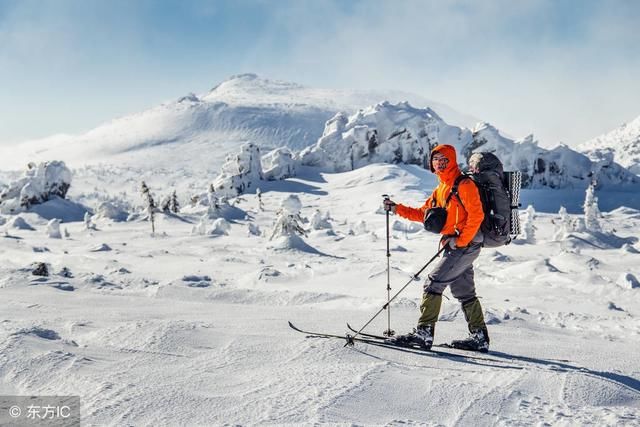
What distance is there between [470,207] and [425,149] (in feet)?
221

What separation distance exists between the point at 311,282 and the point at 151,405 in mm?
10384

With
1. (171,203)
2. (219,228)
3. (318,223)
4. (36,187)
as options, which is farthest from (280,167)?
(219,228)

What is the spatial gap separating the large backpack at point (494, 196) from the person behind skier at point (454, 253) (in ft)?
0.39

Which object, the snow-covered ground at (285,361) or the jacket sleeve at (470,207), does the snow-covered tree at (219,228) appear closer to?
the snow-covered ground at (285,361)

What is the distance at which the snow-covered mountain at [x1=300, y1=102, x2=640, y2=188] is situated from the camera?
2625 inches

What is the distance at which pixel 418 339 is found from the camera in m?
4.57

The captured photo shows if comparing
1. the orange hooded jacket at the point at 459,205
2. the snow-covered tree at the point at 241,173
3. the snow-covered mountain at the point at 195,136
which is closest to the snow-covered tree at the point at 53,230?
→ the snow-covered tree at the point at 241,173

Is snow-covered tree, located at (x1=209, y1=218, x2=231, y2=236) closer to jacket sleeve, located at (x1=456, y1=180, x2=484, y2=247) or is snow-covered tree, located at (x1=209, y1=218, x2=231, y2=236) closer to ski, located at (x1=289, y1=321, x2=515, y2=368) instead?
ski, located at (x1=289, y1=321, x2=515, y2=368)

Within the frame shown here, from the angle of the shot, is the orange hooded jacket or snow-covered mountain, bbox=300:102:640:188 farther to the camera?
snow-covered mountain, bbox=300:102:640:188

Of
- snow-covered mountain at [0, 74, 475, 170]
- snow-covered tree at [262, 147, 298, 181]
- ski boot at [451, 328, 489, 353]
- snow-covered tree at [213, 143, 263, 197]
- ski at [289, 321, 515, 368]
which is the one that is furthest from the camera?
snow-covered mountain at [0, 74, 475, 170]

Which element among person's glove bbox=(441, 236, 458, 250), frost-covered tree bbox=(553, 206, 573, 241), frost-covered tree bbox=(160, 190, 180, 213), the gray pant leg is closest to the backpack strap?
person's glove bbox=(441, 236, 458, 250)

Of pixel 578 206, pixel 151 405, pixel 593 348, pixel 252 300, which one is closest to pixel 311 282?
pixel 252 300

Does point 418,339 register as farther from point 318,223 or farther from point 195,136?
point 195,136

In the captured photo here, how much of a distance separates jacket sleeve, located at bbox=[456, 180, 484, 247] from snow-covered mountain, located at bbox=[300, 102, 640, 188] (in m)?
63.6
